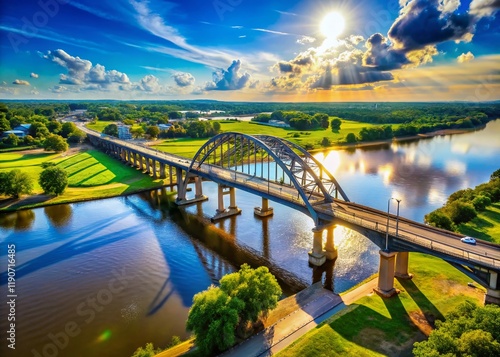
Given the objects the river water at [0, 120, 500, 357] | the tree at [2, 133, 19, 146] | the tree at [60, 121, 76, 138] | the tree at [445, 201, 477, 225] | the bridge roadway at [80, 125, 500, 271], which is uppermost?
the tree at [60, 121, 76, 138]

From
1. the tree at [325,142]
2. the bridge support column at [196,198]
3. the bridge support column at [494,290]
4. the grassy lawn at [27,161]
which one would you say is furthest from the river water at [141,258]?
the tree at [325,142]

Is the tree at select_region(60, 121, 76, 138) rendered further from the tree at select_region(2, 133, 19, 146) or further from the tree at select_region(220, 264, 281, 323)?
the tree at select_region(220, 264, 281, 323)

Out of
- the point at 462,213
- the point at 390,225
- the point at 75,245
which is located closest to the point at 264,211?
the point at 390,225

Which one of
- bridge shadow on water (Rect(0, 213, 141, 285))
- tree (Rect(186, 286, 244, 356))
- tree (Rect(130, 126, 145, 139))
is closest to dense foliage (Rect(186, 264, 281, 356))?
tree (Rect(186, 286, 244, 356))

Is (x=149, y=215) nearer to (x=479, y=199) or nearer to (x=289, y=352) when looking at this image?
(x=289, y=352)

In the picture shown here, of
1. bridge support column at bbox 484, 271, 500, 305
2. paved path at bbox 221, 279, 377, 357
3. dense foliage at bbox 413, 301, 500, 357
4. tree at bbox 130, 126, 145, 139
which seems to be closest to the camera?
dense foliage at bbox 413, 301, 500, 357
